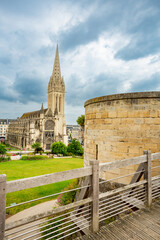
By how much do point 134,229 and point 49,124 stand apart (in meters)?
75.9

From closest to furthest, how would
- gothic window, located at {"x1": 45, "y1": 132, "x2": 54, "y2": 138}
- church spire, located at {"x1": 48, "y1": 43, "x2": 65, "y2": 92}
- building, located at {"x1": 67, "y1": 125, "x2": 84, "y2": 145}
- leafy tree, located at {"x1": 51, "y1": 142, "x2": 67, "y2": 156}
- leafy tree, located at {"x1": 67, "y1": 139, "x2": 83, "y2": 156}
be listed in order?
building, located at {"x1": 67, "y1": 125, "x2": 84, "y2": 145} < leafy tree, located at {"x1": 51, "y1": 142, "x2": 67, "y2": 156} < leafy tree, located at {"x1": 67, "y1": 139, "x2": 83, "y2": 156} < gothic window, located at {"x1": 45, "y1": 132, "x2": 54, "y2": 138} < church spire, located at {"x1": 48, "y1": 43, "x2": 65, "y2": 92}

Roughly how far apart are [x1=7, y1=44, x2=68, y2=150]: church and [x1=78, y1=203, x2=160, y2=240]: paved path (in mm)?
72533

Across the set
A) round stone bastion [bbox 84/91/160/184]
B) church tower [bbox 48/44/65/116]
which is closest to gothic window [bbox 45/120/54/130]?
church tower [bbox 48/44/65/116]

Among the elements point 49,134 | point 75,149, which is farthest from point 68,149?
point 49,134

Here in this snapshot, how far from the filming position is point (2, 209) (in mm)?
2354

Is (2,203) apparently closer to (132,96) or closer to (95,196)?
(95,196)

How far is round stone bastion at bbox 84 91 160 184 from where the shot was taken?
7.11 meters

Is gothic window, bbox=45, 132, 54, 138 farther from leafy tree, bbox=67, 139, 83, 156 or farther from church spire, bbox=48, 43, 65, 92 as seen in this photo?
church spire, bbox=48, 43, 65, 92

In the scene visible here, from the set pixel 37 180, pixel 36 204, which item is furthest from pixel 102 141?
pixel 36 204

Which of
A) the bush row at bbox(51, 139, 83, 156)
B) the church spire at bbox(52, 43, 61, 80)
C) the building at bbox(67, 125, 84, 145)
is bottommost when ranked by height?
the bush row at bbox(51, 139, 83, 156)

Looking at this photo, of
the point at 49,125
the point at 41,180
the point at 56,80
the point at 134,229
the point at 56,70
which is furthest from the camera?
the point at 56,70

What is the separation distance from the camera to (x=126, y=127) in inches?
295

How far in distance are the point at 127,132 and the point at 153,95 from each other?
2035mm

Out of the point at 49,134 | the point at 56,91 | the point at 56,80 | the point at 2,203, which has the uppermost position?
the point at 56,80
